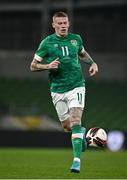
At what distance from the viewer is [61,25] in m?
9.26

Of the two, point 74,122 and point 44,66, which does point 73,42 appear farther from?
point 74,122

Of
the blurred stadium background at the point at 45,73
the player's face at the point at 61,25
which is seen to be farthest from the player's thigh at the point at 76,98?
the blurred stadium background at the point at 45,73

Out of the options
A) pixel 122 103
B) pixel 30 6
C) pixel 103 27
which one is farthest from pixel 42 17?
pixel 122 103

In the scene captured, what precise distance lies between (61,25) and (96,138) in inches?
63.6

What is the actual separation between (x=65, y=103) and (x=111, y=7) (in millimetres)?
18696

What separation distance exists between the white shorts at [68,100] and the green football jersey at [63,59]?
65mm

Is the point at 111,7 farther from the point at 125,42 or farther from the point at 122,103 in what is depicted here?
the point at 122,103

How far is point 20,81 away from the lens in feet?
86.7

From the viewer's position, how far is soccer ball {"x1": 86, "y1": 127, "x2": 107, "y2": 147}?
374 inches

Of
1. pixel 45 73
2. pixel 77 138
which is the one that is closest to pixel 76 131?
pixel 77 138

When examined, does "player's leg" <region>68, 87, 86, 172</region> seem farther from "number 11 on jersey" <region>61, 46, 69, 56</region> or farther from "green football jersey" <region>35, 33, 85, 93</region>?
"number 11 on jersey" <region>61, 46, 69, 56</region>

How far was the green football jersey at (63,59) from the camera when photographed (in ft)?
30.8

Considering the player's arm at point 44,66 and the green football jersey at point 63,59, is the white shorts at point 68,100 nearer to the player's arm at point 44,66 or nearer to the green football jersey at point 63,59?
the green football jersey at point 63,59

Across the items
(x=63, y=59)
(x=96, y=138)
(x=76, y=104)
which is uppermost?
(x=63, y=59)
